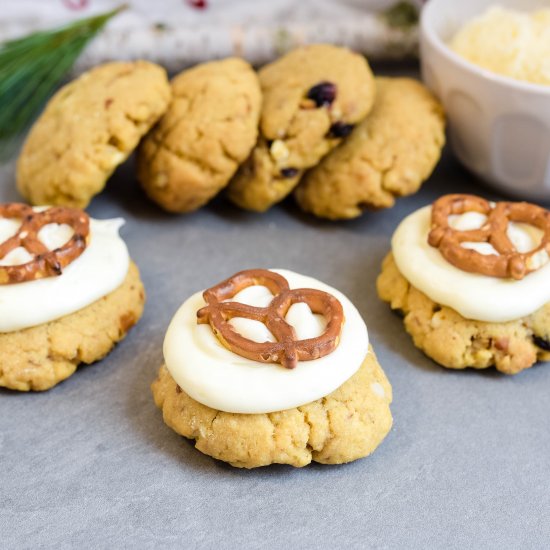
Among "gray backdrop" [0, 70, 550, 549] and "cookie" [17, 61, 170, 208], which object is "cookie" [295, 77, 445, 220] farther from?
"cookie" [17, 61, 170, 208]

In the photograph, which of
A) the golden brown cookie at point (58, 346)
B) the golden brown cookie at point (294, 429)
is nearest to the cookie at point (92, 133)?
the golden brown cookie at point (58, 346)

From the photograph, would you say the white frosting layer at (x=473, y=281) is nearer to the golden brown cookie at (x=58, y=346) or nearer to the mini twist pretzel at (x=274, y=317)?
the mini twist pretzel at (x=274, y=317)

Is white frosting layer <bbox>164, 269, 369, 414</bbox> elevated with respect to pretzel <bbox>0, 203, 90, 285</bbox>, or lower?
lower

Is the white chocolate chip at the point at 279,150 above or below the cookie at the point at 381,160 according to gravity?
above

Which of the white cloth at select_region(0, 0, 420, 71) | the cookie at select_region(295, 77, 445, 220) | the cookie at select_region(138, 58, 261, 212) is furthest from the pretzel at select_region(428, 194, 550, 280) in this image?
the white cloth at select_region(0, 0, 420, 71)

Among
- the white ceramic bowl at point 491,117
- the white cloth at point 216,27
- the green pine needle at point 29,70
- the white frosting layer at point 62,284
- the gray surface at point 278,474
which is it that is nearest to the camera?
the gray surface at point 278,474

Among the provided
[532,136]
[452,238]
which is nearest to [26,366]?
[452,238]
